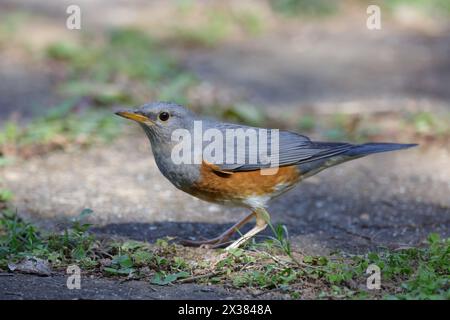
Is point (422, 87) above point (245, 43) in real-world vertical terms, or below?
below

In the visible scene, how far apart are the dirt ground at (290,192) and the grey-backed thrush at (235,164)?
499mm

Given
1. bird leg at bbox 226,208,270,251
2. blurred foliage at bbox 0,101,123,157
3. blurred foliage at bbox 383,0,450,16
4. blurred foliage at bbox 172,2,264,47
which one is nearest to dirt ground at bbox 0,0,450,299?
blurred foliage at bbox 0,101,123,157

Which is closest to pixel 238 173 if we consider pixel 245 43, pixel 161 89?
pixel 161 89

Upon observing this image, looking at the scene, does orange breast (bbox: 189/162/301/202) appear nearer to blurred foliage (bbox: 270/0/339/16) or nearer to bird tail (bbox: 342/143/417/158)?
bird tail (bbox: 342/143/417/158)

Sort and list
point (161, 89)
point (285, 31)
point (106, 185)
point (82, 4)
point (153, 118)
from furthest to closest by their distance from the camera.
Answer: point (82, 4) < point (285, 31) < point (161, 89) < point (106, 185) < point (153, 118)

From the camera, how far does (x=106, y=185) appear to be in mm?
7348

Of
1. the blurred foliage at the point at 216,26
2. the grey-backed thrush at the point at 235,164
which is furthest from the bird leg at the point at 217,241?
the blurred foliage at the point at 216,26

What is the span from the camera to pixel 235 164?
5613 mm

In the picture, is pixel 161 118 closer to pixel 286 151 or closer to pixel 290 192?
pixel 286 151

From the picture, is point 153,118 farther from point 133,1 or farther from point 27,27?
point 133,1

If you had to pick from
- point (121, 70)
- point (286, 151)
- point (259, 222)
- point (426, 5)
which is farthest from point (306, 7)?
point (259, 222)

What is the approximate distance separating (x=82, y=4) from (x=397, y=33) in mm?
6068

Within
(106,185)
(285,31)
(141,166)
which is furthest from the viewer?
(285,31)

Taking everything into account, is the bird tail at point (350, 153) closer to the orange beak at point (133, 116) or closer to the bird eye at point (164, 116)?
the bird eye at point (164, 116)
